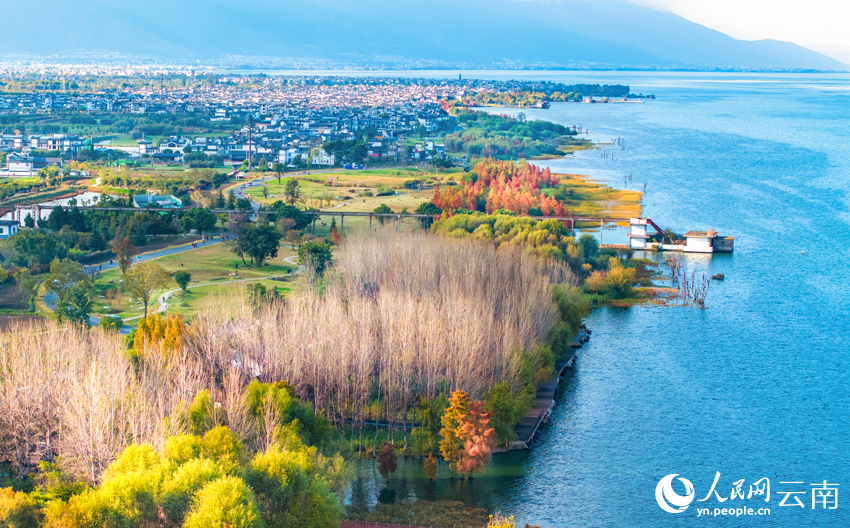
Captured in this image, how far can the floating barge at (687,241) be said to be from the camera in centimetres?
3994

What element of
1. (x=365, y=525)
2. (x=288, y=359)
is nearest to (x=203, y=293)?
(x=288, y=359)

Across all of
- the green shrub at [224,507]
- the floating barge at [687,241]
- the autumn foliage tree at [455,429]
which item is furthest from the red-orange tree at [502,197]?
the green shrub at [224,507]

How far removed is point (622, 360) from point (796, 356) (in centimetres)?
514

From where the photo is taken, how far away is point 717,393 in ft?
78.2

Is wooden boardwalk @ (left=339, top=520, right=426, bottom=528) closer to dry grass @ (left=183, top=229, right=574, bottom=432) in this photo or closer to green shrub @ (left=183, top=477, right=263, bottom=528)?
green shrub @ (left=183, top=477, right=263, bottom=528)

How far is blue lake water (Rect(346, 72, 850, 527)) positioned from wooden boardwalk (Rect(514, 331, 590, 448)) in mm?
291

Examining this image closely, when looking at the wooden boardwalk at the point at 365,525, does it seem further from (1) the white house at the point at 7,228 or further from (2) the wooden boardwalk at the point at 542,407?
(1) the white house at the point at 7,228

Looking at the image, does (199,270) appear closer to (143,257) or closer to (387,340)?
(143,257)

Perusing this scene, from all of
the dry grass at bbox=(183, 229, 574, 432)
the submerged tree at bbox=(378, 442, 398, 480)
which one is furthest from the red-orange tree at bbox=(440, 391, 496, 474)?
the dry grass at bbox=(183, 229, 574, 432)

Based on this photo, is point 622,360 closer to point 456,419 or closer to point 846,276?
point 456,419

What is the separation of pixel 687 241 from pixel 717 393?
1743 cm

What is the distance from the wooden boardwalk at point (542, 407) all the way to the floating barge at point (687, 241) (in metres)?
14.7

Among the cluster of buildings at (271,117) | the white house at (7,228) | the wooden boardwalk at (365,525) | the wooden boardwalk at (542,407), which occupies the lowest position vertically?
the wooden boardwalk at (365,525)

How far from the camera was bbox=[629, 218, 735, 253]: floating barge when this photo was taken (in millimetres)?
39938
